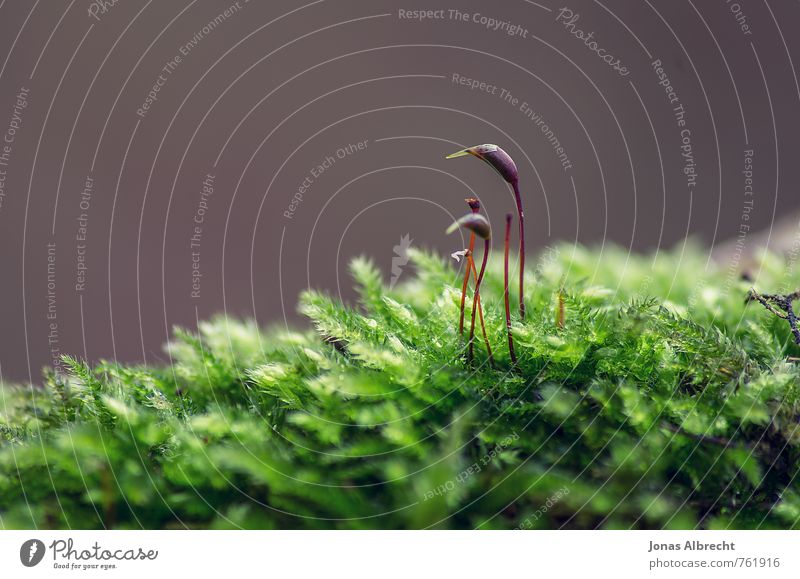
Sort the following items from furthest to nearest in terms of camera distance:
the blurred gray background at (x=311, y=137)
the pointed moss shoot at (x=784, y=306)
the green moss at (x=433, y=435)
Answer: the blurred gray background at (x=311, y=137) → the pointed moss shoot at (x=784, y=306) → the green moss at (x=433, y=435)

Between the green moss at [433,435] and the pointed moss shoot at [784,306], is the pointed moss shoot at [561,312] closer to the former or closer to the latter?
the green moss at [433,435]

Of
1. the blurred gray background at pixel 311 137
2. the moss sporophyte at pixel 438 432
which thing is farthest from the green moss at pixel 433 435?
the blurred gray background at pixel 311 137

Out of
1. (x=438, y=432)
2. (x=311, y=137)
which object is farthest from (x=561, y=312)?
(x=311, y=137)

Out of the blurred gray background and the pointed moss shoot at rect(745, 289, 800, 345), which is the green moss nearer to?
the pointed moss shoot at rect(745, 289, 800, 345)

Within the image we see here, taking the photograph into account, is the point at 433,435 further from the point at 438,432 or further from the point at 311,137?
the point at 311,137

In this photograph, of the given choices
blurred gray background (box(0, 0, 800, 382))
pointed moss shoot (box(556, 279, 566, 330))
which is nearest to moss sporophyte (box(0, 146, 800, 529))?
pointed moss shoot (box(556, 279, 566, 330))
